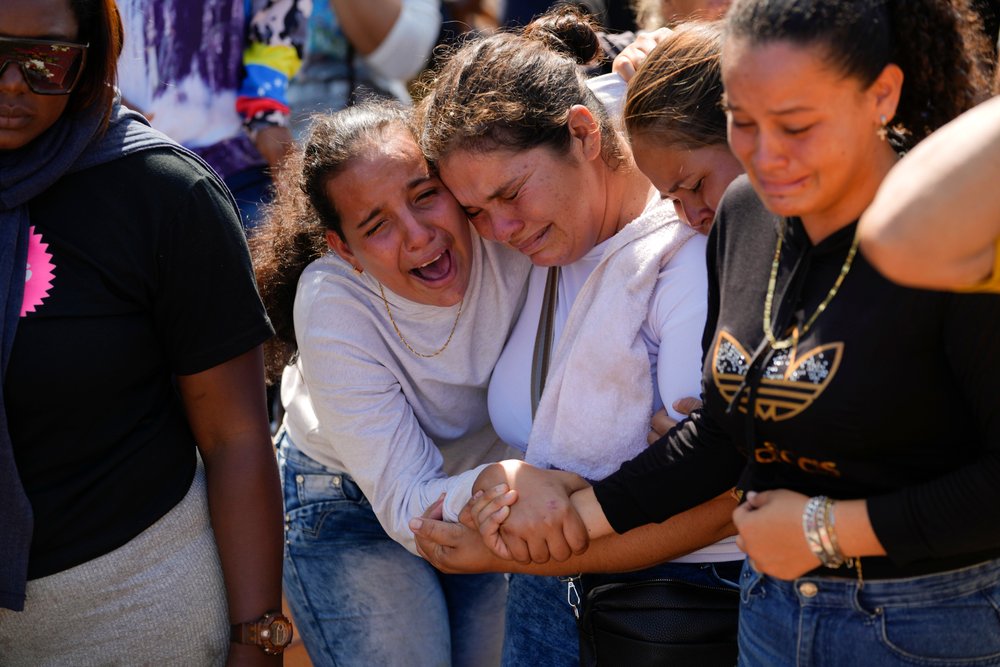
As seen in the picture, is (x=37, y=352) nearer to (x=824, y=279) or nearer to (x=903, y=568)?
(x=824, y=279)

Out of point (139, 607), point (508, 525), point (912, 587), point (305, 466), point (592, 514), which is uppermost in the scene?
point (912, 587)

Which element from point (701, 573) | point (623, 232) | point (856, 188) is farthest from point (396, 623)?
point (856, 188)

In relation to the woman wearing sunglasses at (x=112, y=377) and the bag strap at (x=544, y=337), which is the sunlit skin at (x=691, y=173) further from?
the woman wearing sunglasses at (x=112, y=377)

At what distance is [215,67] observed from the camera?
3379 millimetres

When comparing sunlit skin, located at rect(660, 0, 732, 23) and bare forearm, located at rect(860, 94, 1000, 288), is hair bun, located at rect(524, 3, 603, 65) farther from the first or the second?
bare forearm, located at rect(860, 94, 1000, 288)

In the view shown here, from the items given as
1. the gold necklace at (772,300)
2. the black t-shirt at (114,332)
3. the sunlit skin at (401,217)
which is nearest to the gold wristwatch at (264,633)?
the black t-shirt at (114,332)

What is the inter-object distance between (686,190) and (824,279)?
2.09 ft

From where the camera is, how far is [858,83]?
→ 1.41 m

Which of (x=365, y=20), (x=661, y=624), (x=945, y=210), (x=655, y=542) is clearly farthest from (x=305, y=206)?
(x=945, y=210)

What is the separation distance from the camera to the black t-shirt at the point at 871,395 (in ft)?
4.69

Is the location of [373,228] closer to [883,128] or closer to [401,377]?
[401,377]

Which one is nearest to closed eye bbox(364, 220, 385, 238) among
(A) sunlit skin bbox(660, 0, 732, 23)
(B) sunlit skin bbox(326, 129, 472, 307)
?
(B) sunlit skin bbox(326, 129, 472, 307)

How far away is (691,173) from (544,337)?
534 mm

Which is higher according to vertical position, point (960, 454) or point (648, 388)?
point (960, 454)
